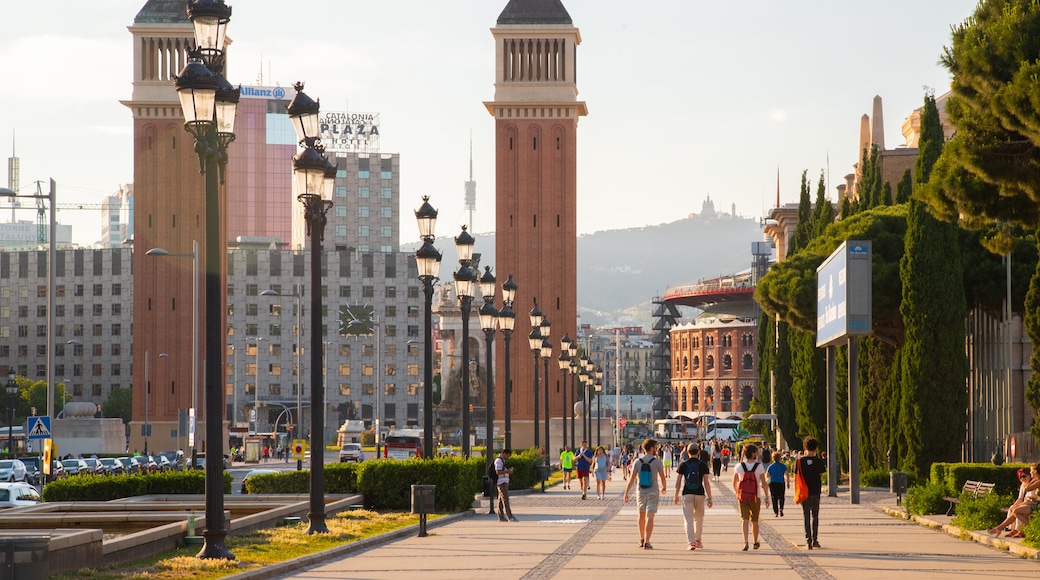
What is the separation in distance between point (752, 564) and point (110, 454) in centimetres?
6573

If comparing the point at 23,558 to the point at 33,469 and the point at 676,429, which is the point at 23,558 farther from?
the point at 676,429

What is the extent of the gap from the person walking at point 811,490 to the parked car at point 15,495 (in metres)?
21.1

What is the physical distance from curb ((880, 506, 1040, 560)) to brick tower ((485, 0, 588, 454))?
250 feet

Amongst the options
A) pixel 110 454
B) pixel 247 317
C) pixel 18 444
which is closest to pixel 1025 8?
pixel 110 454

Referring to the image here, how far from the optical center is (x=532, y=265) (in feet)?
349

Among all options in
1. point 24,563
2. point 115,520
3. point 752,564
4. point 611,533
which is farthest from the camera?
point 611,533

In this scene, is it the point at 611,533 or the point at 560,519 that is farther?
the point at 560,519

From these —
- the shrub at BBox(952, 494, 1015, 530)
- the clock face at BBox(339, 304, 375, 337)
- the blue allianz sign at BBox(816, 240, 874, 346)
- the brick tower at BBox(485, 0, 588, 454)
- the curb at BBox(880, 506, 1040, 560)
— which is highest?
the brick tower at BBox(485, 0, 588, 454)

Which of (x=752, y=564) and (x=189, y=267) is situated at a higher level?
(x=189, y=267)

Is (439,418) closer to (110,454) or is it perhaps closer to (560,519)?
(110,454)

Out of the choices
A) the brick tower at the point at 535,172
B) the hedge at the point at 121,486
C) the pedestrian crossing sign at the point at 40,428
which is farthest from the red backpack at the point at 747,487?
the brick tower at the point at 535,172

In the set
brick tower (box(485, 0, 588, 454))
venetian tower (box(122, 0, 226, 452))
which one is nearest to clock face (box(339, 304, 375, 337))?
venetian tower (box(122, 0, 226, 452))

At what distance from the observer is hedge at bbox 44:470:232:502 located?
2841 centimetres

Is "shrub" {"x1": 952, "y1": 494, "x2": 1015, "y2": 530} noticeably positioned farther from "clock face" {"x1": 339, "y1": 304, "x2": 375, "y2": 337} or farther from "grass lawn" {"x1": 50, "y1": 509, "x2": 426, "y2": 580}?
"clock face" {"x1": 339, "y1": 304, "x2": 375, "y2": 337}
